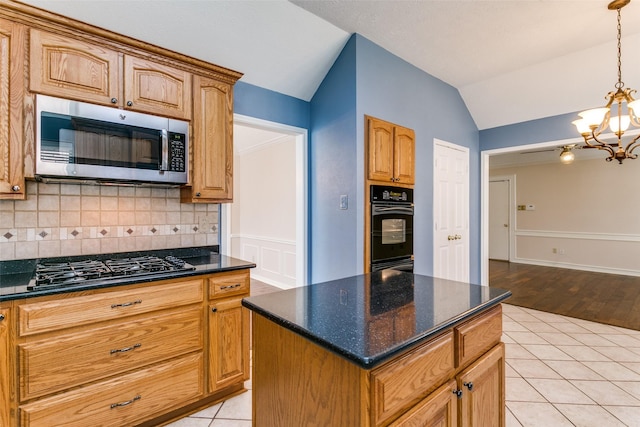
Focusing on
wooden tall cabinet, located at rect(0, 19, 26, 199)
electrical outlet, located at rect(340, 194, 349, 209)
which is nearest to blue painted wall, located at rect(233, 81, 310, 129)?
electrical outlet, located at rect(340, 194, 349, 209)

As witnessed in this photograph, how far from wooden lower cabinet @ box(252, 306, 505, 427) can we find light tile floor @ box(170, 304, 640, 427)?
0.89 meters

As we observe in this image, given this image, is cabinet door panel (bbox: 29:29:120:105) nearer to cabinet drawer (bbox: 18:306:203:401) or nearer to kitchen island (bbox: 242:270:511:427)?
cabinet drawer (bbox: 18:306:203:401)

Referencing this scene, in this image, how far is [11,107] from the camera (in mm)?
1569

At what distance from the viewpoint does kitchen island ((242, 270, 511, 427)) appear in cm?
86

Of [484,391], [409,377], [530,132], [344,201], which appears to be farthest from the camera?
[530,132]

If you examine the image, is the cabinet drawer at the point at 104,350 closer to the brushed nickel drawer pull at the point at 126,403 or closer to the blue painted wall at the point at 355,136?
the brushed nickel drawer pull at the point at 126,403

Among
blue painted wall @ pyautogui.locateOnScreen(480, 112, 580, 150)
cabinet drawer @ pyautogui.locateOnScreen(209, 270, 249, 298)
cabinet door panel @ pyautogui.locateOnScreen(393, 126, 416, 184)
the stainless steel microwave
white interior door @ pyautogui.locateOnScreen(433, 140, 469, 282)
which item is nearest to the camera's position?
the stainless steel microwave

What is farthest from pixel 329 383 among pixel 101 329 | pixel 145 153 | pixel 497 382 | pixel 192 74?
pixel 192 74

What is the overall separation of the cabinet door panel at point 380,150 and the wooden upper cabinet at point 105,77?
5.13 feet

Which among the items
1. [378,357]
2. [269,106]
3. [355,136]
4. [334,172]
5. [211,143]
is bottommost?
[378,357]

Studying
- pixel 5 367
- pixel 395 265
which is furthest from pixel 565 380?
pixel 5 367

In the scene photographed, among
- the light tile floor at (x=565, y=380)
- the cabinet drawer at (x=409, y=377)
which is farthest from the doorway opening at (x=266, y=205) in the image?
the cabinet drawer at (x=409, y=377)

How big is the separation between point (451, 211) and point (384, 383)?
3498 millimetres

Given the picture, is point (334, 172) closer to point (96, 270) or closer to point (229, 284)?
point (229, 284)
